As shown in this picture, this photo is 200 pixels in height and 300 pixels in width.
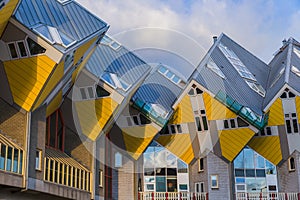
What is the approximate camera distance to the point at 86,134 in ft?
90.5

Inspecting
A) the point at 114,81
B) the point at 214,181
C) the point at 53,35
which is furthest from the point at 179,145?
the point at 53,35

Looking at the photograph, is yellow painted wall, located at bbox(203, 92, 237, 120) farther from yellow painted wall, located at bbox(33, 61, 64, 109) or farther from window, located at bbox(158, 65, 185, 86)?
yellow painted wall, located at bbox(33, 61, 64, 109)

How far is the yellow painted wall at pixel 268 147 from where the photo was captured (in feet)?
109

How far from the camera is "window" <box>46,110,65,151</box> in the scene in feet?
85.2

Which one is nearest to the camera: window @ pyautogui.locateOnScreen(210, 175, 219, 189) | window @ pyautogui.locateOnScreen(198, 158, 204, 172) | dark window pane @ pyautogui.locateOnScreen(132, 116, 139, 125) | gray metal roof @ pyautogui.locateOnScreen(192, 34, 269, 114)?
dark window pane @ pyautogui.locateOnScreen(132, 116, 139, 125)

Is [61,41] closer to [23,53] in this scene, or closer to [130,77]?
[23,53]

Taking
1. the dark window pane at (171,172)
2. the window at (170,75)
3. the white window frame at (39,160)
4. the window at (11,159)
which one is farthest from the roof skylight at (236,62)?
the window at (11,159)

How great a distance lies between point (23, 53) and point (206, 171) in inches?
667

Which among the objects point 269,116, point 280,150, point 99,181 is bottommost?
point 99,181

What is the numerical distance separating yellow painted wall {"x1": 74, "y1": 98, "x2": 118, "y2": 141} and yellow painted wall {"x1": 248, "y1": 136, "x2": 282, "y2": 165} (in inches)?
479

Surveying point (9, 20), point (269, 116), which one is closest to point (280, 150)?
point (269, 116)

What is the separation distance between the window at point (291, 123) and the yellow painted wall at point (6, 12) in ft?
67.5

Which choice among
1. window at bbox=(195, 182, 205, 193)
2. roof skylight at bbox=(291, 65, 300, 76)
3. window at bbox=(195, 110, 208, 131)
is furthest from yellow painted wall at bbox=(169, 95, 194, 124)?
roof skylight at bbox=(291, 65, 300, 76)

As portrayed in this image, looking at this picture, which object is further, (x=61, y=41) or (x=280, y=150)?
(x=280, y=150)
